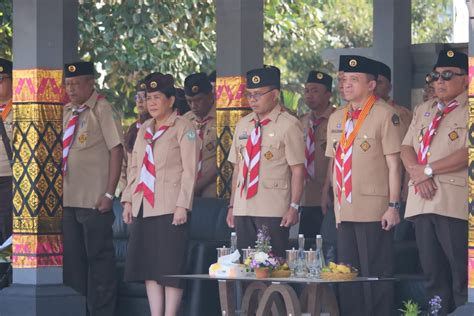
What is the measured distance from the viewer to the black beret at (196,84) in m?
15.9

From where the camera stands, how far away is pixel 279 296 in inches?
487

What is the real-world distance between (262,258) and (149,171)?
5.76ft

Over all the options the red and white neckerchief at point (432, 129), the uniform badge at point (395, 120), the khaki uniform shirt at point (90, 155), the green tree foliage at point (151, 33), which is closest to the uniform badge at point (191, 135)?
the khaki uniform shirt at point (90, 155)

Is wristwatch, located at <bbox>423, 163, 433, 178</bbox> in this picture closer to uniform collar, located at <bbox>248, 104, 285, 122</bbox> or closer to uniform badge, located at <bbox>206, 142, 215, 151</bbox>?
uniform collar, located at <bbox>248, 104, 285, 122</bbox>

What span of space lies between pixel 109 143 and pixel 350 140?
2.56 metres

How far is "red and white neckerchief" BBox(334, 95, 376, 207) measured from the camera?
12.9 metres

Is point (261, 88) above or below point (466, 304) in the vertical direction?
above

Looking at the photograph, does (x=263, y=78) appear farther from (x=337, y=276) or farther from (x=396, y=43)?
(x=396, y=43)

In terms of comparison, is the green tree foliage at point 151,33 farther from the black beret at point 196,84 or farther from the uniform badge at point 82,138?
the uniform badge at point 82,138

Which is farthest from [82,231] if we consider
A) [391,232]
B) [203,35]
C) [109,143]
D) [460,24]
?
[460,24]

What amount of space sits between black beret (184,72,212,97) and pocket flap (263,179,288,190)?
2769 mm

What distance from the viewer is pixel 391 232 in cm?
1285

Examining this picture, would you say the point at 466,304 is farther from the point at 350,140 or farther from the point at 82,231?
the point at 82,231

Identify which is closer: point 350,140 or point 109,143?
point 350,140
